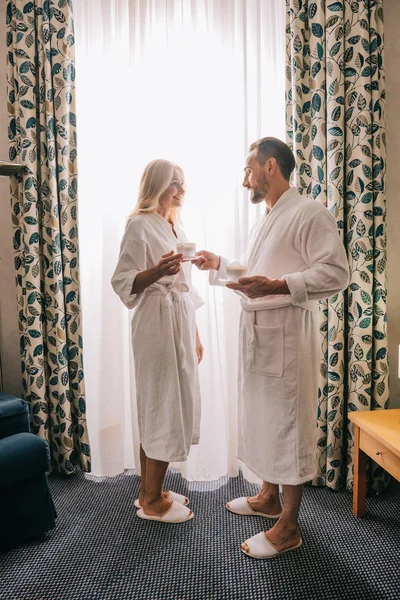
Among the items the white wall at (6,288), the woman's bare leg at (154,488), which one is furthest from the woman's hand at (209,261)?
the white wall at (6,288)

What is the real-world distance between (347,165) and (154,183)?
1.01 meters

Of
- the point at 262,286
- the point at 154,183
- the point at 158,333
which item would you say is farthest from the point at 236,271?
the point at 154,183

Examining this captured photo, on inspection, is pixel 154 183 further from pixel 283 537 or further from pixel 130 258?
pixel 283 537

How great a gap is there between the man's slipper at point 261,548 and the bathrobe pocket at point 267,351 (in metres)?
0.70

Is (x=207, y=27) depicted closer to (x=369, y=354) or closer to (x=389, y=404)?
(x=369, y=354)

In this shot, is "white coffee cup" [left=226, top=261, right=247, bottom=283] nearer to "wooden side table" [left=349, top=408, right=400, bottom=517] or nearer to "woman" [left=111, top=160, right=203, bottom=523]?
"woman" [left=111, top=160, right=203, bottom=523]

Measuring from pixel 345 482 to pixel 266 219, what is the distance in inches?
59.0

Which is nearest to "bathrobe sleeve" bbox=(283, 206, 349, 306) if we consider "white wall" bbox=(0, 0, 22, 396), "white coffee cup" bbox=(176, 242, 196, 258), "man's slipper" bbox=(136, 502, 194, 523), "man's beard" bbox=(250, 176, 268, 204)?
"man's beard" bbox=(250, 176, 268, 204)

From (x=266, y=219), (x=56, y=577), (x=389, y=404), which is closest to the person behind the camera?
(x=56, y=577)

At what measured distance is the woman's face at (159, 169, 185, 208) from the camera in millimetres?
2037

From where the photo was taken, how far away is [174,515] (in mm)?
2051

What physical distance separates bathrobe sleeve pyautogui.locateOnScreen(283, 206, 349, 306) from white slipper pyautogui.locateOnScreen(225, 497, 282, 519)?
1081 millimetres

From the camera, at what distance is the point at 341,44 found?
7.11 ft

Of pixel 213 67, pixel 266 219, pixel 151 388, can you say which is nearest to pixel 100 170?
pixel 213 67
